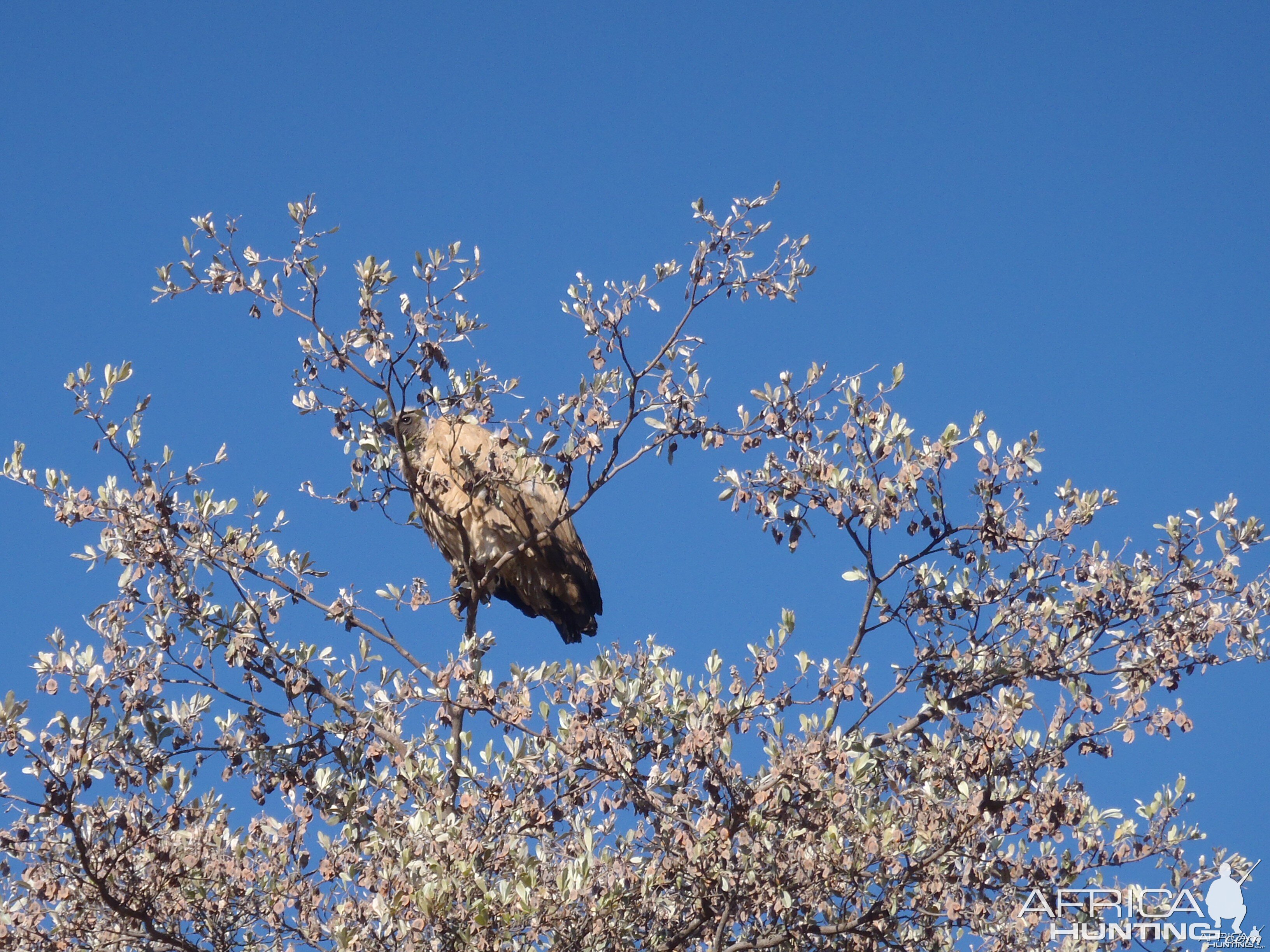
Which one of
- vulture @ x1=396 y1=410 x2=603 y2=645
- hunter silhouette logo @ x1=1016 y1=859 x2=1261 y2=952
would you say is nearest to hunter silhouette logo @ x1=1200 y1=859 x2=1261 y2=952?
hunter silhouette logo @ x1=1016 y1=859 x2=1261 y2=952

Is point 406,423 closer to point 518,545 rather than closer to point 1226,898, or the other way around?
point 518,545

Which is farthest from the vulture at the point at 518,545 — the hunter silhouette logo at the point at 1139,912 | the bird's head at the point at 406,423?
the hunter silhouette logo at the point at 1139,912

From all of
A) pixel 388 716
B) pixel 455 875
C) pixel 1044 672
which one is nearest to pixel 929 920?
pixel 1044 672

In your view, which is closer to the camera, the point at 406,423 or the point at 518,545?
the point at 406,423

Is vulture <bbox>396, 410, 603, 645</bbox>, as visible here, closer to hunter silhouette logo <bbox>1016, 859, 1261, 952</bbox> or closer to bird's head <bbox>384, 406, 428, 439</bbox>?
bird's head <bbox>384, 406, 428, 439</bbox>

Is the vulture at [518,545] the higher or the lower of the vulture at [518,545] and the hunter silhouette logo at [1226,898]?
the higher

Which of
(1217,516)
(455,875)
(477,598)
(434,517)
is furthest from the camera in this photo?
(434,517)

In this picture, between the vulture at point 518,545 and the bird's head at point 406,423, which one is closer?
the bird's head at point 406,423

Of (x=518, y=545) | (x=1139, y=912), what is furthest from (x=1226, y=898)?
(x=518, y=545)

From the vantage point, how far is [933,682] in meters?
4.60

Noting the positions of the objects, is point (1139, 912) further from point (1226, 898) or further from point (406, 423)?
point (406, 423)

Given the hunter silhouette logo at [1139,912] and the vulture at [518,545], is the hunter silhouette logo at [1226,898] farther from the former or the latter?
the vulture at [518,545]

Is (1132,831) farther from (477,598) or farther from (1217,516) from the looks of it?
(477,598)

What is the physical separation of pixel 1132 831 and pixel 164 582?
3400 millimetres
